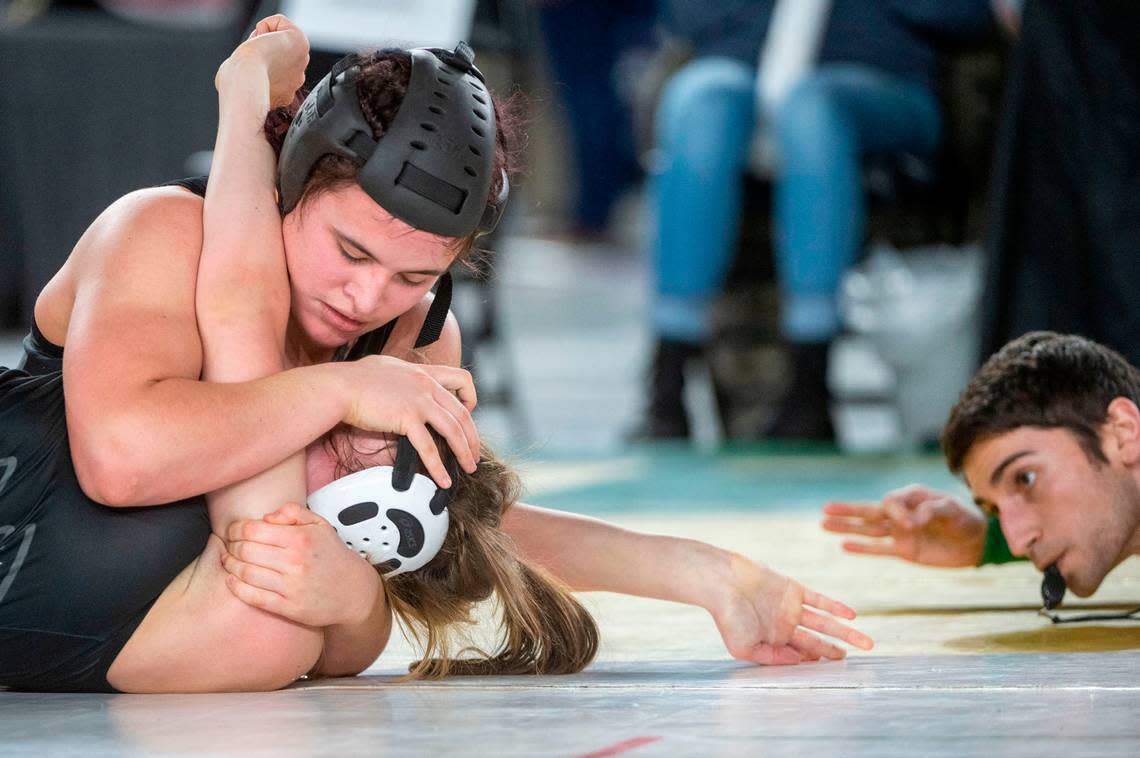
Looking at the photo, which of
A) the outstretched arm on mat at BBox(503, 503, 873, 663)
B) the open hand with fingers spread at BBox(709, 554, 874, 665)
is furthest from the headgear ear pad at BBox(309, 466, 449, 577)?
the open hand with fingers spread at BBox(709, 554, 874, 665)

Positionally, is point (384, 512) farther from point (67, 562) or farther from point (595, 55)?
point (595, 55)

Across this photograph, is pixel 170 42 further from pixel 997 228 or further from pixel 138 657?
pixel 138 657

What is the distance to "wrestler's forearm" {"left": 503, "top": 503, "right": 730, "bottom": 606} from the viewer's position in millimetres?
2127

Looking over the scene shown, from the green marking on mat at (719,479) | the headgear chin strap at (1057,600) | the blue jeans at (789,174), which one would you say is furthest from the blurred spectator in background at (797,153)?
the headgear chin strap at (1057,600)

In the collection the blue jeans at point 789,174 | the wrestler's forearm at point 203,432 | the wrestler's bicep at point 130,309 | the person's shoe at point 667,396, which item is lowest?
the person's shoe at point 667,396

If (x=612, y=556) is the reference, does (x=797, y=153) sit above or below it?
below

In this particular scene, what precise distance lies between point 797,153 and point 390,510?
3.37 metres

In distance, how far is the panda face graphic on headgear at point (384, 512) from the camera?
1878 millimetres

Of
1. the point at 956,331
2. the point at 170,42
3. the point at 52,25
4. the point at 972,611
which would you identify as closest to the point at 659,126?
the point at 956,331

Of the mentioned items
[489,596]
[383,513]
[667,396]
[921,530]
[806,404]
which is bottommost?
[667,396]

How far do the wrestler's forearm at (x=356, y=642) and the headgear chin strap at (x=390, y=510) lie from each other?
0.05m

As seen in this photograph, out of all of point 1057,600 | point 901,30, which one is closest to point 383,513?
point 1057,600

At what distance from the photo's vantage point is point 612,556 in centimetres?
218

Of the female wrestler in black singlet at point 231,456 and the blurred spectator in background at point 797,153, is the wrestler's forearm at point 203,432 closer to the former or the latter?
the female wrestler in black singlet at point 231,456
